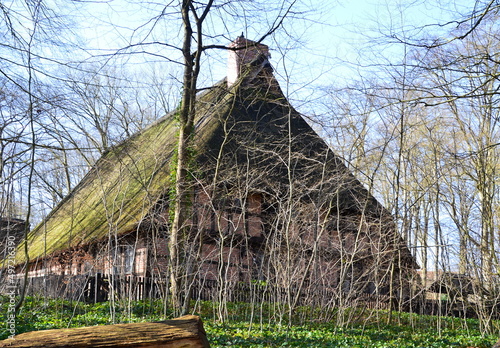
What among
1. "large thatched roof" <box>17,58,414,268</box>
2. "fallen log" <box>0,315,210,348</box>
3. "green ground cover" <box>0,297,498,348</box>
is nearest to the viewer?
"fallen log" <box>0,315,210,348</box>

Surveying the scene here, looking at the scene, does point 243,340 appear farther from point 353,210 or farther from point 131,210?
point 353,210

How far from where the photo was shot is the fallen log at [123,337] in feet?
15.7

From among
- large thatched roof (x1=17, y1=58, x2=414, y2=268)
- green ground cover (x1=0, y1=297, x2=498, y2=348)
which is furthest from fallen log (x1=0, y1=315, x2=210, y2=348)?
large thatched roof (x1=17, y1=58, x2=414, y2=268)

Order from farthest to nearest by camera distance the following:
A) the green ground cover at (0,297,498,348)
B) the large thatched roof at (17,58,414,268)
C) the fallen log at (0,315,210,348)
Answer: the large thatched roof at (17,58,414,268) → the green ground cover at (0,297,498,348) → the fallen log at (0,315,210,348)

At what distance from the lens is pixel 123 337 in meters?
4.86

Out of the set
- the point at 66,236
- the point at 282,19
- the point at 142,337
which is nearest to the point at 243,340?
the point at 142,337

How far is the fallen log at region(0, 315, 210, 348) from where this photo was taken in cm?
478

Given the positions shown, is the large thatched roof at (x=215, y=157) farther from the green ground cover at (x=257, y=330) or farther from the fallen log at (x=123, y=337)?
the fallen log at (x=123, y=337)

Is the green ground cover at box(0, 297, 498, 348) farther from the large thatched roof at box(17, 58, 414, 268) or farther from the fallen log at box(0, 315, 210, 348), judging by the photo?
the fallen log at box(0, 315, 210, 348)

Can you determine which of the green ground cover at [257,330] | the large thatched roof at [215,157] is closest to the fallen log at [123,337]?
the green ground cover at [257,330]

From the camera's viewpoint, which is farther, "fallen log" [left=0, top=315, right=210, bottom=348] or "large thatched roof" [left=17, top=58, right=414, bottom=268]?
"large thatched roof" [left=17, top=58, right=414, bottom=268]

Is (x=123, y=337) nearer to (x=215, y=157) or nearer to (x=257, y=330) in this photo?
(x=257, y=330)

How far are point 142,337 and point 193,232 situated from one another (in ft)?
30.3

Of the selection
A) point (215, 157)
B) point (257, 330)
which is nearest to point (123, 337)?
point (257, 330)
